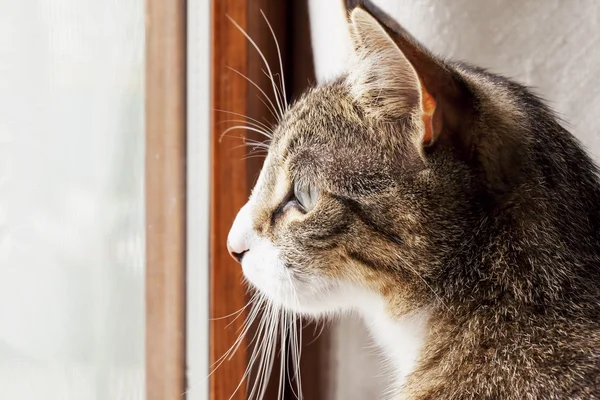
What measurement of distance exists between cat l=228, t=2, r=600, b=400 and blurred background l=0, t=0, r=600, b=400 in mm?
184

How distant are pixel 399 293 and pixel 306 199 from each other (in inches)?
5.9

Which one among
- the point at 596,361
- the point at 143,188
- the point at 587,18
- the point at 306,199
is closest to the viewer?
the point at 596,361

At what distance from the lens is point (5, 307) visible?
721 millimetres

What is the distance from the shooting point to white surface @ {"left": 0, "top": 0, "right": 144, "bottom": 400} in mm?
715

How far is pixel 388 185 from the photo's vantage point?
73 centimetres

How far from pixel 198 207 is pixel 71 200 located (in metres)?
0.25

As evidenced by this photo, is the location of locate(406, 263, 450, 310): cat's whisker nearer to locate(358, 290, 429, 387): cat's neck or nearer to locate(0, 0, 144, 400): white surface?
locate(358, 290, 429, 387): cat's neck

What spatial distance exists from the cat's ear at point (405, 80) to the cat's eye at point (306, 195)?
0.12 meters

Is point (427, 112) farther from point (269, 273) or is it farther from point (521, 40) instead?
point (521, 40)

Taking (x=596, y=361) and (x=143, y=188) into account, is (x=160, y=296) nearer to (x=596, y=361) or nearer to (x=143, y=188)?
(x=143, y=188)

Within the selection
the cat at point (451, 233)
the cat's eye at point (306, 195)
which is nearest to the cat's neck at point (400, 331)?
the cat at point (451, 233)

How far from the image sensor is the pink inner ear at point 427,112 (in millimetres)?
651

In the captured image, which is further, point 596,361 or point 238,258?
point 238,258

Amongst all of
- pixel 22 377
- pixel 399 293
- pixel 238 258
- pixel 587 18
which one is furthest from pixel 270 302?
pixel 587 18
